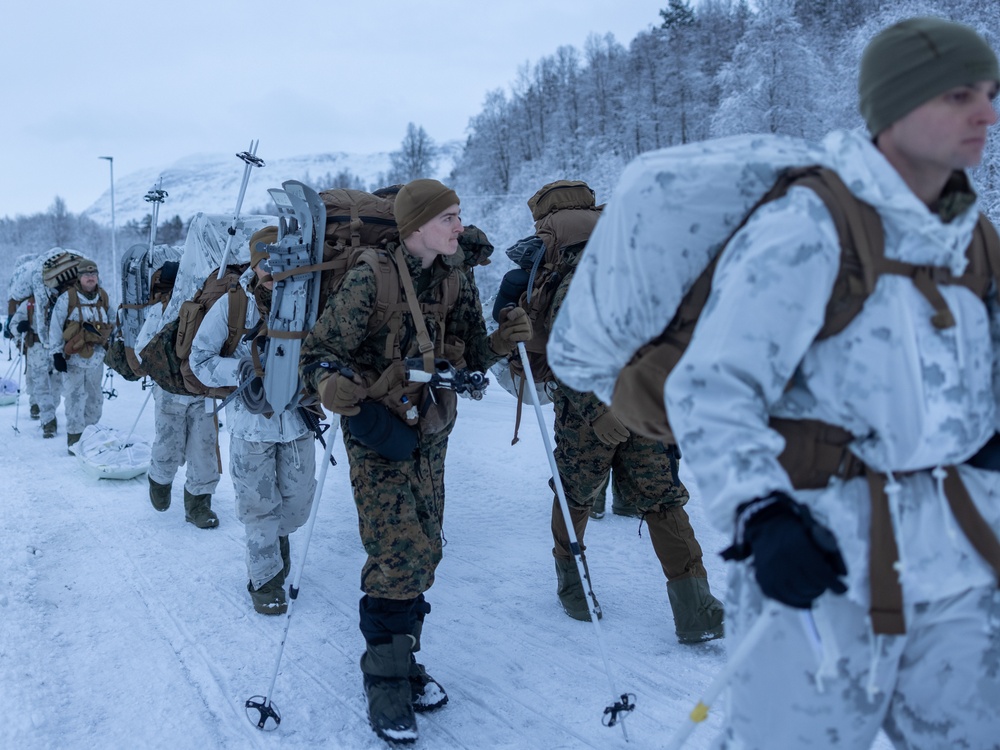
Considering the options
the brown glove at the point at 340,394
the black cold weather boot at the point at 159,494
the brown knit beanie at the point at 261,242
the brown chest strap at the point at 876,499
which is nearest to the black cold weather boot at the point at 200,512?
the black cold weather boot at the point at 159,494

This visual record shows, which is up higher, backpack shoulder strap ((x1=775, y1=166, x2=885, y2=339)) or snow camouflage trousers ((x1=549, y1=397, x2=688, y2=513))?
backpack shoulder strap ((x1=775, y1=166, x2=885, y2=339))

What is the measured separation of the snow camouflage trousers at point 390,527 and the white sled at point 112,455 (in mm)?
5014

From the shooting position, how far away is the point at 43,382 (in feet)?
34.6

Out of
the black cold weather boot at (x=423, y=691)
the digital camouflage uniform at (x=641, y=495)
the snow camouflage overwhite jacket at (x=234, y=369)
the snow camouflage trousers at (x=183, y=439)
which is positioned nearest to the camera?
the black cold weather boot at (x=423, y=691)

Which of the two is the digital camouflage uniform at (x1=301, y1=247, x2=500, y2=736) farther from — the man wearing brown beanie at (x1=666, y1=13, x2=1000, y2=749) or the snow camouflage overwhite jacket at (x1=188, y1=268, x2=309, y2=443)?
the man wearing brown beanie at (x1=666, y1=13, x2=1000, y2=749)

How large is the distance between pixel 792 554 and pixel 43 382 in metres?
11.4

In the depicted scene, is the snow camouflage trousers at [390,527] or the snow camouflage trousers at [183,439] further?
the snow camouflage trousers at [183,439]

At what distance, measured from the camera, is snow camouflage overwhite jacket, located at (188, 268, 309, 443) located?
4.77m

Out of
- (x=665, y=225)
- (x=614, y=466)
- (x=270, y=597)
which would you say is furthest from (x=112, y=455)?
(x=665, y=225)

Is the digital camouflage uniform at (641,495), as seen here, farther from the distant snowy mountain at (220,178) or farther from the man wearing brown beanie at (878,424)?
the distant snowy mountain at (220,178)

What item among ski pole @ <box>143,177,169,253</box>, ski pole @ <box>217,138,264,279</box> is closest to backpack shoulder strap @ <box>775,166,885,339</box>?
ski pole @ <box>217,138,264,279</box>

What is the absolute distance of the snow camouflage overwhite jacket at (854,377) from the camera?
155 cm

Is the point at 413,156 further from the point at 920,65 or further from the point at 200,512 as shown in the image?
the point at 920,65

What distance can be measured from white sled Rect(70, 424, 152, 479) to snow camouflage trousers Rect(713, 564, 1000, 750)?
7197mm
